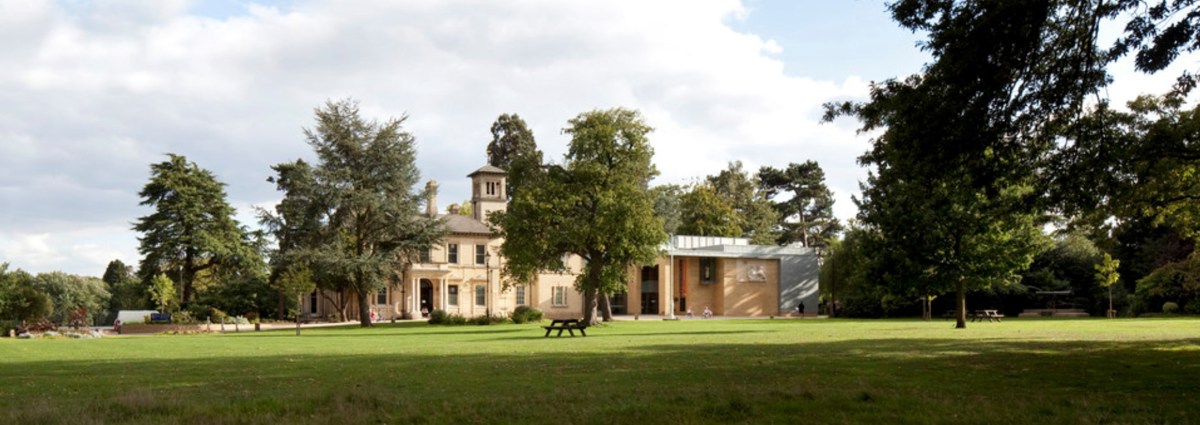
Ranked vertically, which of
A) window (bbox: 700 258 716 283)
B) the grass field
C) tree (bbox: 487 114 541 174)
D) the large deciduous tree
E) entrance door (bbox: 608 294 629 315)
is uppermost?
tree (bbox: 487 114 541 174)

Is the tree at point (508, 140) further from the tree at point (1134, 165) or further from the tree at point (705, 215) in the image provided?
the tree at point (1134, 165)

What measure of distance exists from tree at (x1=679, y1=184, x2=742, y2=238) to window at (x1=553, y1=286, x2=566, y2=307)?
15996 millimetres

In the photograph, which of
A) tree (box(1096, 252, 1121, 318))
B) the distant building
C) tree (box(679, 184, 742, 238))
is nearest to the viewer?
tree (box(1096, 252, 1121, 318))

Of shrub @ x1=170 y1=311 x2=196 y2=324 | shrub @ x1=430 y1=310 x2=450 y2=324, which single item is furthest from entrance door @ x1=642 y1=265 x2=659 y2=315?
shrub @ x1=170 y1=311 x2=196 y2=324

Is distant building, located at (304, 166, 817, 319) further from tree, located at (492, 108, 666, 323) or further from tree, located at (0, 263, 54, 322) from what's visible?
tree, located at (492, 108, 666, 323)

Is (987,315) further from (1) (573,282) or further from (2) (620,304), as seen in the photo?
(2) (620,304)

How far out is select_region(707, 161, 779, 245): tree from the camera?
92375 millimetres

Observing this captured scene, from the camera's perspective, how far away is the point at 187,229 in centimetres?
6475

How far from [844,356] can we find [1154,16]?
28.0 ft

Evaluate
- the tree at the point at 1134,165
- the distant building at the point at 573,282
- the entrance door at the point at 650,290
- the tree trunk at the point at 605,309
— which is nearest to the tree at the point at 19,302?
the distant building at the point at 573,282

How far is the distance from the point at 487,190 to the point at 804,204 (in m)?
39.5

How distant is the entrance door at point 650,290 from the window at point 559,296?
6.79 m

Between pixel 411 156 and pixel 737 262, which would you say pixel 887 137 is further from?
pixel 737 262

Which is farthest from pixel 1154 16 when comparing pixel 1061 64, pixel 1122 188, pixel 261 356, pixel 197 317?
pixel 197 317
